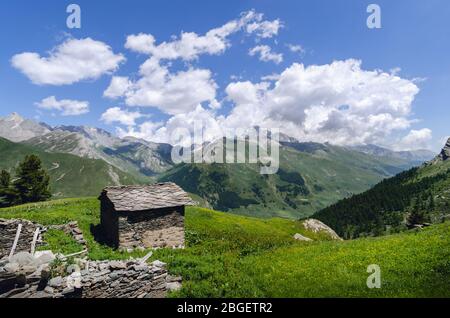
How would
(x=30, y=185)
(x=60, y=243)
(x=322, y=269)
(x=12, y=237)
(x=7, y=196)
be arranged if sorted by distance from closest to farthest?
(x=322, y=269), (x=12, y=237), (x=60, y=243), (x=7, y=196), (x=30, y=185)

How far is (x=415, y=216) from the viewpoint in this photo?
8694 cm

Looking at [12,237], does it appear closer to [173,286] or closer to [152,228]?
[152,228]

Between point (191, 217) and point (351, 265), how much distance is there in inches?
1408

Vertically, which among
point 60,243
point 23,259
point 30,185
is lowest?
point 60,243

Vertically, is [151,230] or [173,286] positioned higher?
[151,230]

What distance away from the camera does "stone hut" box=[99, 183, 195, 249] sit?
3359 centimetres

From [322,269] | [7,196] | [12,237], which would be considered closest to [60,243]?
[12,237]

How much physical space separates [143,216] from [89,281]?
642 inches

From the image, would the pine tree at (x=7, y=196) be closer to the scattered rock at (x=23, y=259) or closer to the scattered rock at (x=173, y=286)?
the scattered rock at (x=23, y=259)

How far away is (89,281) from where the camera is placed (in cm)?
1830

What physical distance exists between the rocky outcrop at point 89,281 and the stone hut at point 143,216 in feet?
42.5

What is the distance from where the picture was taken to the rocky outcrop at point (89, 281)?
1820 centimetres

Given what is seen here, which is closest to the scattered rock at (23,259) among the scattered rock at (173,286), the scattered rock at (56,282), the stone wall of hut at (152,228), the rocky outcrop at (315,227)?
the scattered rock at (56,282)
